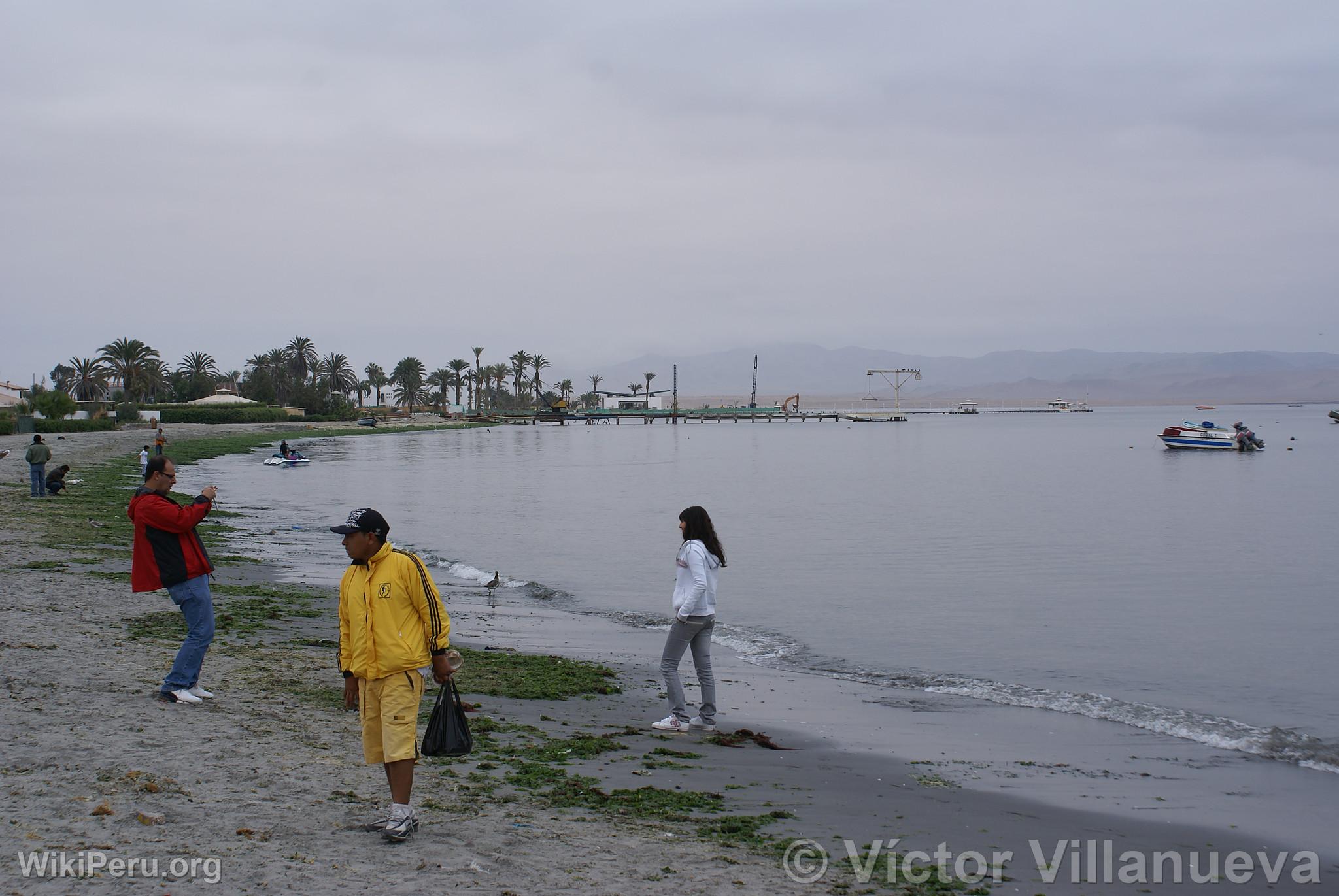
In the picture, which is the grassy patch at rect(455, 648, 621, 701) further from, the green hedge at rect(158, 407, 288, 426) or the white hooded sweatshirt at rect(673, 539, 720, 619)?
the green hedge at rect(158, 407, 288, 426)

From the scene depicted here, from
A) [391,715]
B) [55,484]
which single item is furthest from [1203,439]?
[391,715]

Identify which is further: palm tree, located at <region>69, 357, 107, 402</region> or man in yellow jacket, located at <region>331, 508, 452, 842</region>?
palm tree, located at <region>69, 357, 107, 402</region>

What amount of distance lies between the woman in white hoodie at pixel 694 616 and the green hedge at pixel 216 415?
9884 cm

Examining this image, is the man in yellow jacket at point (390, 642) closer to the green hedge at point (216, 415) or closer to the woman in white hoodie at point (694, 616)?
the woman in white hoodie at point (694, 616)

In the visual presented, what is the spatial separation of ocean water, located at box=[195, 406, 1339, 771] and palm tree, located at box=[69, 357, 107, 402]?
58561mm

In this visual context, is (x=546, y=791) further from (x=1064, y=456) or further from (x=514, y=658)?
(x=1064, y=456)

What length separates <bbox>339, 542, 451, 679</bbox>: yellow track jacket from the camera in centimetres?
568

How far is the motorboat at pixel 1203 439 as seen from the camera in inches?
3275

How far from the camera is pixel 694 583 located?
9.05 m

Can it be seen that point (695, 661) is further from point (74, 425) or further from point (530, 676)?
point (74, 425)

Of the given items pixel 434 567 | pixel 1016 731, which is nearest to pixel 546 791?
pixel 1016 731

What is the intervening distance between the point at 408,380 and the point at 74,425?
10921cm

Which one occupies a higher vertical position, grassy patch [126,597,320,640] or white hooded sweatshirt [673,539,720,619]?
white hooded sweatshirt [673,539,720,619]

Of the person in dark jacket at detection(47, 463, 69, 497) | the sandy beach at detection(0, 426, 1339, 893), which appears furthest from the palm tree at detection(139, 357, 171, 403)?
the sandy beach at detection(0, 426, 1339, 893)
